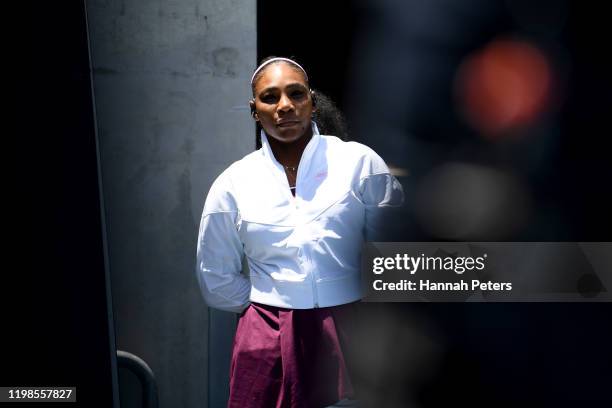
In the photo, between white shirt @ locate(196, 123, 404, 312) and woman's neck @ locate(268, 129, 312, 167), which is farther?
woman's neck @ locate(268, 129, 312, 167)

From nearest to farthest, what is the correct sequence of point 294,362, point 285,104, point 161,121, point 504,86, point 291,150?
point 294,362
point 285,104
point 291,150
point 504,86
point 161,121

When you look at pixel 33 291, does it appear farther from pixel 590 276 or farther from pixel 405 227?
pixel 590 276

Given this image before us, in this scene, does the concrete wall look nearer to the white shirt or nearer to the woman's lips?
the white shirt

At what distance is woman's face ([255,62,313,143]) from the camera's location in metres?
2.62

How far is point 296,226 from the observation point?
2.56m

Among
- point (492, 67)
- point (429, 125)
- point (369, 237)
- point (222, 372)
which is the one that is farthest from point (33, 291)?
point (492, 67)

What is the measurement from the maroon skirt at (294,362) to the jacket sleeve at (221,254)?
195mm

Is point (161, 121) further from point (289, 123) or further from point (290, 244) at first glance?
point (290, 244)

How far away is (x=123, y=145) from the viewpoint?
389cm

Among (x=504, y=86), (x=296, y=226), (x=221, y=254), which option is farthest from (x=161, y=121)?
(x=504, y=86)

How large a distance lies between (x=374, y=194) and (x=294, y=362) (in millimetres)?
676

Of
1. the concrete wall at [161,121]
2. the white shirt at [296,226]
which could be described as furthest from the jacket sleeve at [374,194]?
the concrete wall at [161,121]

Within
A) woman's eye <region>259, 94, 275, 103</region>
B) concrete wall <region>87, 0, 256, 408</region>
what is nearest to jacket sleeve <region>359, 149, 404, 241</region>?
woman's eye <region>259, 94, 275, 103</region>

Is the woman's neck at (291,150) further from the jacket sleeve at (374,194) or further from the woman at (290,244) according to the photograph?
the jacket sleeve at (374,194)
